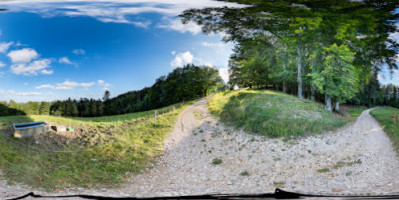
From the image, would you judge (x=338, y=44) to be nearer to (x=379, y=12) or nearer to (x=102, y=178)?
(x=379, y=12)

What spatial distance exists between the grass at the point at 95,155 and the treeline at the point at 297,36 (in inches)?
36.5

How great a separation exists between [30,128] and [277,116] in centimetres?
288

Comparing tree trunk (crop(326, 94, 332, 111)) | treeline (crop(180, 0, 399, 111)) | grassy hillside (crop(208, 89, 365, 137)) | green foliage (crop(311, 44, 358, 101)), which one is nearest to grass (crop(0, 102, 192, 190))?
grassy hillside (crop(208, 89, 365, 137))

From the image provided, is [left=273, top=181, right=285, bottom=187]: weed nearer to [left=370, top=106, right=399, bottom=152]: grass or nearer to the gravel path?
the gravel path

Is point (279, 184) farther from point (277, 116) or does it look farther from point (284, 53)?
point (284, 53)

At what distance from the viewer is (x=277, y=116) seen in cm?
266

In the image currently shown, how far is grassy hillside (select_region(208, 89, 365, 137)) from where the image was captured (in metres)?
2.53

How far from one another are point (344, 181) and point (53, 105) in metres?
3.07

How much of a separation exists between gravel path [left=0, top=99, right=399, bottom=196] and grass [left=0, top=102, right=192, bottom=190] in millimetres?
124

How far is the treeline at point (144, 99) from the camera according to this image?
1966 mm

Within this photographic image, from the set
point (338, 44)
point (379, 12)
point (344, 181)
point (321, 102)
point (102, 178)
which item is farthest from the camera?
point (321, 102)

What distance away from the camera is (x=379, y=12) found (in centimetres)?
226

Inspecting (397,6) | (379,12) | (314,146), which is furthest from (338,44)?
(314,146)

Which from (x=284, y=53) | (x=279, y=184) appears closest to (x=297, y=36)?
(x=284, y=53)
